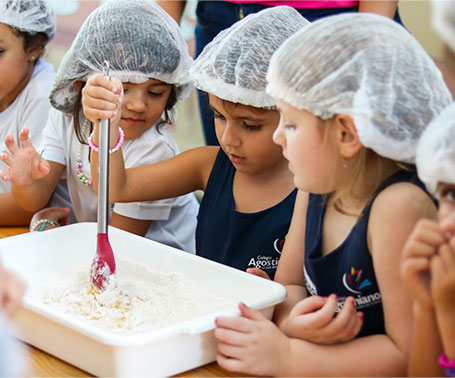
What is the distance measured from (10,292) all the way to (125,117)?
35.5 inches

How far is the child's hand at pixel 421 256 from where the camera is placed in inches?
27.4

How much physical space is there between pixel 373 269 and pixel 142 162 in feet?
2.49

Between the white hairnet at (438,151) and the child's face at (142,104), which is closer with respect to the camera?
the white hairnet at (438,151)

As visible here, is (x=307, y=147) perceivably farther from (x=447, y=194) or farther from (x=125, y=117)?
(x=125, y=117)

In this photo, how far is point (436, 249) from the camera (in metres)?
0.70

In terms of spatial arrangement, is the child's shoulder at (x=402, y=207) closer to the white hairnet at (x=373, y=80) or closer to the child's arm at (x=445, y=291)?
the white hairnet at (x=373, y=80)

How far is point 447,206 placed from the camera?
742mm

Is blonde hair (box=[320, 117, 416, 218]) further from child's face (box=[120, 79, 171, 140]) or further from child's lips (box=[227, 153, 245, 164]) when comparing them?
child's face (box=[120, 79, 171, 140])

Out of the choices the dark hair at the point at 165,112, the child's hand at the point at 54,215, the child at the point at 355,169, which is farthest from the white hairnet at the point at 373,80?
the child's hand at the point at 54,215

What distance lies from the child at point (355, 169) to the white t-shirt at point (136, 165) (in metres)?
0.64

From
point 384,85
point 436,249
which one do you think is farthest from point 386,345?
point 384,85

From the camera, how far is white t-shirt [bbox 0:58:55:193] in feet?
5.84

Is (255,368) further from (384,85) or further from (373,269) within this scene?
(384,85)

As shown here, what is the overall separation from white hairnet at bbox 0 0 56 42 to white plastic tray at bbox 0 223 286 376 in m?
0.79
